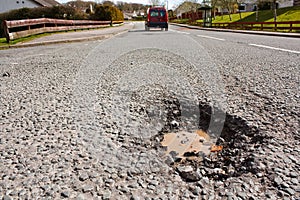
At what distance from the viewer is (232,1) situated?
152 feet

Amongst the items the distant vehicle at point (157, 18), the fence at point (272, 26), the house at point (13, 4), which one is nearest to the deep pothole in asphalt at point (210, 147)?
the fence at point (272, 26)

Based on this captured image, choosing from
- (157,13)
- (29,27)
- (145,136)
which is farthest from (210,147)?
(157,13)

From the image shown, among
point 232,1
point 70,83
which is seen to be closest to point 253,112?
point 70,83

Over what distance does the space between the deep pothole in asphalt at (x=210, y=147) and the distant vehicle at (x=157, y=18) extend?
20.9 metres

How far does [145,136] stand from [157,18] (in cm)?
2203

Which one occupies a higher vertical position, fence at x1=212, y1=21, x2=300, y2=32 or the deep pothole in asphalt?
fence at x1=212, y1=21, x2=300, y2=32

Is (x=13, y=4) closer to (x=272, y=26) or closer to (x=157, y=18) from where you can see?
(x=157, y=18)

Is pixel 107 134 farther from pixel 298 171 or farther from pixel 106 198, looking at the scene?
pixel 298 171

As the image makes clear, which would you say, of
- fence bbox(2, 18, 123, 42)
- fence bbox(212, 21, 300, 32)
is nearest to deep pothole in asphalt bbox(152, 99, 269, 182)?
fence bbox(2, 18, 123, 42)

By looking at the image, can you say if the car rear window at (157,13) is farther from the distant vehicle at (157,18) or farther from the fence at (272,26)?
the fence at (272,26)

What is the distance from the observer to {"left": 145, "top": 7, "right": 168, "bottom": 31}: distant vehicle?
21734mm

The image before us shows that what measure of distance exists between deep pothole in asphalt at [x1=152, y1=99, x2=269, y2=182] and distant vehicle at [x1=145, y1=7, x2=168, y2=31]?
20912mm

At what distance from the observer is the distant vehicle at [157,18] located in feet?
71.3

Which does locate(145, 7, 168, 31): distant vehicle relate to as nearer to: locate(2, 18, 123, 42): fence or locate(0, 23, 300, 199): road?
locate(2, 18, 123, 42): fence
